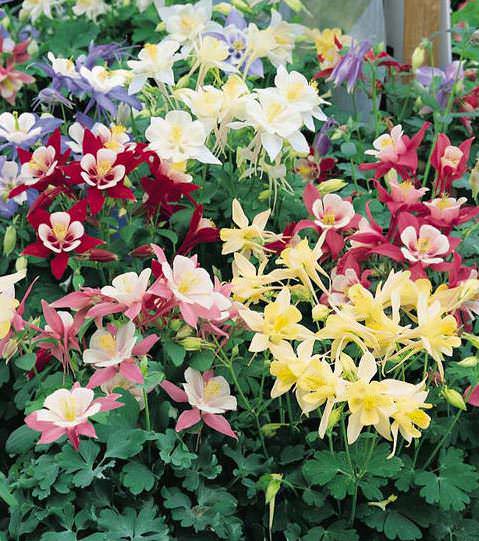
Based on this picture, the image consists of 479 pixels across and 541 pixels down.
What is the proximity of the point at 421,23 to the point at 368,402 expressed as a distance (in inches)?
66.7

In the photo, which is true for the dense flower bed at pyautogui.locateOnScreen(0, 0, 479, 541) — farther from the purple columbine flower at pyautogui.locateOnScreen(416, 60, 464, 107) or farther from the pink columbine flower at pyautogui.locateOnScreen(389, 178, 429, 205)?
the purple columbine flower at pyautogui.locateOnScreen(416, 60, 464, 107)

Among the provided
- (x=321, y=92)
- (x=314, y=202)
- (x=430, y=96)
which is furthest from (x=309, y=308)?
(x=321, y=92)

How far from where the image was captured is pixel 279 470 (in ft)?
4.84

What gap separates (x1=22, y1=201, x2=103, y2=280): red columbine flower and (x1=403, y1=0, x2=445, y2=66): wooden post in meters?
1.41

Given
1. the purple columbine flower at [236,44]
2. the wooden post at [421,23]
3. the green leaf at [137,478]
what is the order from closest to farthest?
the green leaf at [137,478] < the purple columbine flower at [236,44] < the wooden post at [421,23]

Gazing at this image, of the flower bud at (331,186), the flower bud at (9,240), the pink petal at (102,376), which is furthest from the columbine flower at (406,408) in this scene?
the flower bud at (9,240)

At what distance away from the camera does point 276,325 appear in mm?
1314

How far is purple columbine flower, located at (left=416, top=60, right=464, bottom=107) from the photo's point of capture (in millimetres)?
2209

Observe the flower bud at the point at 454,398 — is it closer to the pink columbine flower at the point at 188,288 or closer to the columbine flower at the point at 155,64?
the pink columbine flower at the point at 188,288

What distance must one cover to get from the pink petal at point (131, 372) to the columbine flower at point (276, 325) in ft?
0.53

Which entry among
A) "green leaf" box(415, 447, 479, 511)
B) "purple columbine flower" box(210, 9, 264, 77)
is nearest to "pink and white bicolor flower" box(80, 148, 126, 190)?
"purple columbine flower" box(210, 9, 264, 77)

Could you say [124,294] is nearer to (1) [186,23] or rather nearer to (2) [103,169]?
(2) [103,169]

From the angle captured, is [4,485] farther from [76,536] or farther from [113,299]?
[113,299]

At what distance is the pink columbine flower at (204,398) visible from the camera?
4.44 ft
